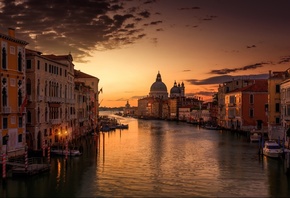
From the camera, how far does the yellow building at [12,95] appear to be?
2781 centimetres

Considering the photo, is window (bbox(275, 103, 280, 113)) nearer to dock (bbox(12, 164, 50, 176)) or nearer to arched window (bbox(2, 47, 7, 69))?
dock (bbox(12, 164, 50, 176))

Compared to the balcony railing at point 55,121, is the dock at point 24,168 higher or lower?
lower

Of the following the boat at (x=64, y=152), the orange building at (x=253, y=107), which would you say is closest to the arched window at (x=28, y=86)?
the boat at (x=64, y=152)

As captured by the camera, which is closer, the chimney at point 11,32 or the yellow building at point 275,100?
the chimney at point 11,32

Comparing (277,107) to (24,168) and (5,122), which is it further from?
(24,168)

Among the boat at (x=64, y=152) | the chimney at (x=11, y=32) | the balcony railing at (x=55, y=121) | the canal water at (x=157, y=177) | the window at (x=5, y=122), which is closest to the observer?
the canal water at (x=157, y=177)

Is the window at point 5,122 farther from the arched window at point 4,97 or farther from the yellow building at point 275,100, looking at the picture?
the yellow building at point 275,100

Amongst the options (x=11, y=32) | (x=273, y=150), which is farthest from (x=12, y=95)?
(x=273, y=150)

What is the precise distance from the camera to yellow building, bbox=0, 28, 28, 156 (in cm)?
2781

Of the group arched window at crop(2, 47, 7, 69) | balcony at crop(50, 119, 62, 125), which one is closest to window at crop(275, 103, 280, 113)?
balcony at crop(50, 119, 62, 125)

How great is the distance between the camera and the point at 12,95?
95.3ft

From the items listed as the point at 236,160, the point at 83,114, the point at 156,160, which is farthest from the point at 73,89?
the point at 236,160

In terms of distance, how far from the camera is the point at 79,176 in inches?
1028

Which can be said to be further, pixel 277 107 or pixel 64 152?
pixel 277 107
